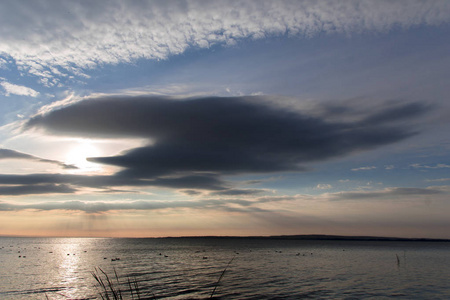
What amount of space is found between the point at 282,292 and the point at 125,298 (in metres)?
22.3

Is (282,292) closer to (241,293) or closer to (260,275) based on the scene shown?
(241,293)

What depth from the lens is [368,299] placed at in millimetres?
41812

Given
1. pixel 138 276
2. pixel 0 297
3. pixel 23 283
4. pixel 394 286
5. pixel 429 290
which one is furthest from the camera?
pixel 138 276

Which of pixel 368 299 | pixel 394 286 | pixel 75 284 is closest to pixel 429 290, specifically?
pixel 394 286

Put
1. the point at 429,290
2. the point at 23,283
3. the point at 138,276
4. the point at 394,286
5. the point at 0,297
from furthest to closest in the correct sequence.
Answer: the point at 138,276, the point at 23,283, the point at 394,286, the point at 429,290, the point at 0,297

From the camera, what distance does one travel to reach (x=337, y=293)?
45469 mm

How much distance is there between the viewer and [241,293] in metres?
45.6

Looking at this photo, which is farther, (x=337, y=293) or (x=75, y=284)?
(x=75, y=284)

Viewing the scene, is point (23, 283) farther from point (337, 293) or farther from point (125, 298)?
point (337, 293)

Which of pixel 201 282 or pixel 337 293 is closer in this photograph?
pixel 337 293

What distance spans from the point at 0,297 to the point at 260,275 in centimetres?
4474

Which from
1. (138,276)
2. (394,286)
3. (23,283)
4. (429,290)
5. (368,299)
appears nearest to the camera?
(368,299)

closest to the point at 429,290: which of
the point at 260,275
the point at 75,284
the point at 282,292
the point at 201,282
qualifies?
the point at 282,292

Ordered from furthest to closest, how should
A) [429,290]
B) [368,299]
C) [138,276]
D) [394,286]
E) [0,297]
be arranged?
[138,276], [394,286], [429,290], [0,297], [368,299]
